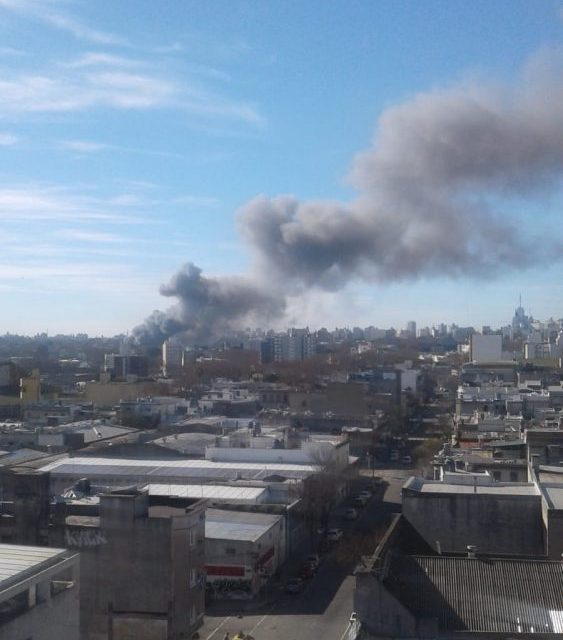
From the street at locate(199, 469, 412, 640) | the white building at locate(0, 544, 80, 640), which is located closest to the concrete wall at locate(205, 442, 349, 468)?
the street at locate(199, 469, 412, 640)

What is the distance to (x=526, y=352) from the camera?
66938 millimetres

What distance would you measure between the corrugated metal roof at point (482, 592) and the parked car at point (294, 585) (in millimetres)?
5752

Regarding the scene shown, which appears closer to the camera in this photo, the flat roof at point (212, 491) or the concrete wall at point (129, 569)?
the concrete wall at point (129, 569)

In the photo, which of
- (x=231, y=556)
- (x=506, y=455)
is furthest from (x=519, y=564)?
(x=506, y=455)

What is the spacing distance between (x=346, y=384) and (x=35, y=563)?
26.6m

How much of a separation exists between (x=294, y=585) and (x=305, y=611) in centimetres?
120

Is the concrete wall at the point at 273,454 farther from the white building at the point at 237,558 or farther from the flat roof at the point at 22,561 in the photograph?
the flat roof at the point at 22,561

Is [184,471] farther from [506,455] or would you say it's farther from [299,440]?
[506,455]

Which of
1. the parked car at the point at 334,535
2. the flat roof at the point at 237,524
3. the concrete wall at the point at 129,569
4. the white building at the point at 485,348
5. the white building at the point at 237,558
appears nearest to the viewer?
the concrete wall at the point at 129,569

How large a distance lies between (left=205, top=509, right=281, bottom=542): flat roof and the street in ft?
3.08

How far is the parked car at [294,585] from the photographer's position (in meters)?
13.8

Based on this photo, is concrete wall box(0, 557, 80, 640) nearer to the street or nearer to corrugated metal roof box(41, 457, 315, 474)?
the street

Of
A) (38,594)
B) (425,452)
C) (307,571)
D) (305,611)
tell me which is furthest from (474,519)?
(425,452)

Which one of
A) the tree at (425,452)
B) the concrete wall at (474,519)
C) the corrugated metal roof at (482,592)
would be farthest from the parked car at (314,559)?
the tree at (425,452)
